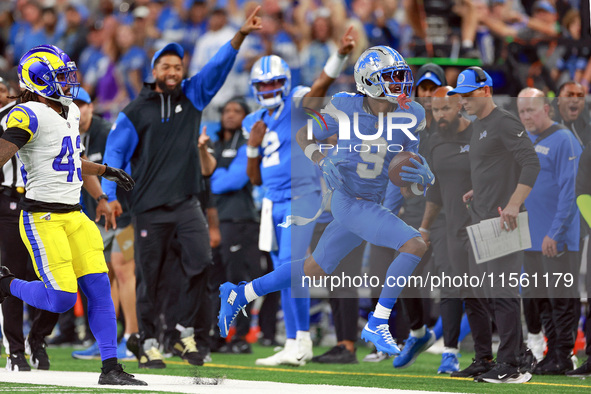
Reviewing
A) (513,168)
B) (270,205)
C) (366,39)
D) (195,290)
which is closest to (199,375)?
(195,290)

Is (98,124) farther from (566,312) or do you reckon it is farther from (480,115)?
(566,312)

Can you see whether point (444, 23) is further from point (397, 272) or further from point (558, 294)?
point (397, 272)

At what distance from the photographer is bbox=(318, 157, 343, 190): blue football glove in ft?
25.5

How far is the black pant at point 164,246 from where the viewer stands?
8891mm

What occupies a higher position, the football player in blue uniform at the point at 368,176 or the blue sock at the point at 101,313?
the football player in blue uniform at the point at 368,176

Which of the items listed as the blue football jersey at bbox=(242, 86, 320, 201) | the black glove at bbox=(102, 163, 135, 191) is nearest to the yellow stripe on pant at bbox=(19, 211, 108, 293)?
the black glove at bbox=(102, 163, 135, 191)

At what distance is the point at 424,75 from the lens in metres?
9.38

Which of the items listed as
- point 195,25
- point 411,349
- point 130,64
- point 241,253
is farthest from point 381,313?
point 195,25

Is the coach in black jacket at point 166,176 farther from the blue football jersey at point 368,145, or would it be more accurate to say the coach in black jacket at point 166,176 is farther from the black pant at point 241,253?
the black pant at point 241,253

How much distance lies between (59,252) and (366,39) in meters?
8.15

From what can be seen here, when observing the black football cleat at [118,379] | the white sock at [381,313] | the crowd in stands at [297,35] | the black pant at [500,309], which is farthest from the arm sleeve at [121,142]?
the black pant at [500,309]

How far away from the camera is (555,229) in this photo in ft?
27.9

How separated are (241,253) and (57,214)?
4.17 meters

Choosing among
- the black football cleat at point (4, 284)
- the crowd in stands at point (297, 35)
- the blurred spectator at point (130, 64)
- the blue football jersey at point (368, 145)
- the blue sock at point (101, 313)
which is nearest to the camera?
the blue sock at point (101, 313)
